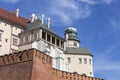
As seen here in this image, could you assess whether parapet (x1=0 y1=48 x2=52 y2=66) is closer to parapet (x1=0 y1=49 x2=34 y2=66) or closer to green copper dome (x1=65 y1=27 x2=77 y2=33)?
parapet (x1=0 y1=49 x2=34 y2=66)

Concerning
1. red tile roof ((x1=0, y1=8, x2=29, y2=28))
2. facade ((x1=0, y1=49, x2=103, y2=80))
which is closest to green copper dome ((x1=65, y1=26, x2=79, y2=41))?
red tile roof ((x1=0, y1=8, x2=29, y2=28))

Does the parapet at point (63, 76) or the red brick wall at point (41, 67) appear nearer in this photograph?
the red brick wall at point (41, 67)

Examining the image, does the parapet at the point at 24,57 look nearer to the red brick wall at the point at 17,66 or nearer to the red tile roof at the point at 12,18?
the red brick wall at the point at 17,66

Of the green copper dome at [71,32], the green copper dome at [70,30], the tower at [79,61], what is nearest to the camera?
the tower at [79,61]

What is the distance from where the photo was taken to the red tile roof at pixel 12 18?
55125 mm

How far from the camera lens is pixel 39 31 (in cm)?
5391

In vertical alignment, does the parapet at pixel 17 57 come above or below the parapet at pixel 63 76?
above

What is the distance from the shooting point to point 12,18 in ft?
188

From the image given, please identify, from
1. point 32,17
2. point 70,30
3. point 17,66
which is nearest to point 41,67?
point 17,66

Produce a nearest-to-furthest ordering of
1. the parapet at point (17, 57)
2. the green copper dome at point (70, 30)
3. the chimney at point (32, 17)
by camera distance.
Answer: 1. the parapet at point (17, 57)
2. the chimney at point (32, 17)
3. the green copper dome at point (70, 30)

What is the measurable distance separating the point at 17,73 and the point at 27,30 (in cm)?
2628

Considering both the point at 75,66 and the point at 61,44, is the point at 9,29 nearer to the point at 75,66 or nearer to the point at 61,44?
the point at 61,44

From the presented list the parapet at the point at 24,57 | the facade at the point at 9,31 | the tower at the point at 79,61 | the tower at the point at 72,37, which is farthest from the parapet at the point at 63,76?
the tower at the point at 72,37

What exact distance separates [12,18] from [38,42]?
835 cm
